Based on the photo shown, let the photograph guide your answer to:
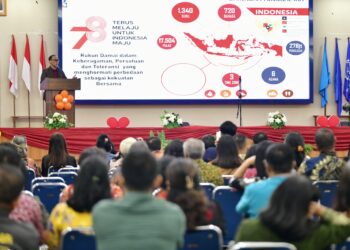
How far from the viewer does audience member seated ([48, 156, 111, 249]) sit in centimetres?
326

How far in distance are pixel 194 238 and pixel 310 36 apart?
33.6 feet

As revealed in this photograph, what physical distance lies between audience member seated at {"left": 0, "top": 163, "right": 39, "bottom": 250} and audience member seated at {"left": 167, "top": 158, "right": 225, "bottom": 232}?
0.72m

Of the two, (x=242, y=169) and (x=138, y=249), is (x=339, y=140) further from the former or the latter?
(x=138, y=249)

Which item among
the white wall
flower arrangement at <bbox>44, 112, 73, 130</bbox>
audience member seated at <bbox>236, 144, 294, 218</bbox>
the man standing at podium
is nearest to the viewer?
audience member seated at <bbox>236, 144, 294, 218</bbox>

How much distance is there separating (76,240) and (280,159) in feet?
3.96

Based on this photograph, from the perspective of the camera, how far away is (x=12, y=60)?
12.1 meters

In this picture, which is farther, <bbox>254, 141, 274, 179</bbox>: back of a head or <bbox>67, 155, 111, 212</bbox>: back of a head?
<bbox>254, 141, 274, 179</bbox>: back of a head

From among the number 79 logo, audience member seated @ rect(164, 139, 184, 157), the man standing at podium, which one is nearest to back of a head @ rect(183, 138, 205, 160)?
audience member seated @ rect(164, 139, 184, 157)

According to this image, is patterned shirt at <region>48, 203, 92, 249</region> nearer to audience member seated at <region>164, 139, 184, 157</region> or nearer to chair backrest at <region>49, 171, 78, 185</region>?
audience member seated at <region>164, 139, 184, 157</region>

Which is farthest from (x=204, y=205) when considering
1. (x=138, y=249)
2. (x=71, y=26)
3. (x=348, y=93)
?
(x=348, y=93)

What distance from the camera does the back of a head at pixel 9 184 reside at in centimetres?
282

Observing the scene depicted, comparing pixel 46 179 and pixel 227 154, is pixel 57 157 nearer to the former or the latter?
pixel 46 179

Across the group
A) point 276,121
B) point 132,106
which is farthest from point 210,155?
point 132,106

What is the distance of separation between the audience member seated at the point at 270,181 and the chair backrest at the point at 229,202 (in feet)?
2.28
